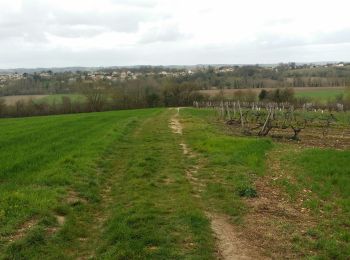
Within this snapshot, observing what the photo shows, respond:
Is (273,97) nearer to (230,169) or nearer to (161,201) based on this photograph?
(230,169)

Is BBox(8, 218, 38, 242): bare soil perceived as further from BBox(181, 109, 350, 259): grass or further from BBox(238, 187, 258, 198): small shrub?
BBox(238, 187, 258, 198): small shrub

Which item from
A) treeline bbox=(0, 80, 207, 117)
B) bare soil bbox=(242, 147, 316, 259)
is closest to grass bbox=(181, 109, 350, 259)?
bare soil bbox=(242, 147, 316, 259)

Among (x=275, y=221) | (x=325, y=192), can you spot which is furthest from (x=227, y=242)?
(x=325, y=192)

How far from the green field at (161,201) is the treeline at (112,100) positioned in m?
75.9

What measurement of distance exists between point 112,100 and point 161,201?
3580 inches

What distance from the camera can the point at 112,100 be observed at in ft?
329

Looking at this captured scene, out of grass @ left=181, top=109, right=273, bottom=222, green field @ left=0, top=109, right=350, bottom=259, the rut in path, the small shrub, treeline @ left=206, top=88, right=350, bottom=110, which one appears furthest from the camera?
treeline @ left=206, top=88, right=350, bottom=110

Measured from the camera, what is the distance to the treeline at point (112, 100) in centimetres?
9144

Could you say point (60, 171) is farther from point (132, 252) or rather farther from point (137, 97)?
point (137, 97)

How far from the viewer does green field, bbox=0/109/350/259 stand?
7746 mm

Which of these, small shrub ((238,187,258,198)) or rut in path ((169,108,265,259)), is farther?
small shrub ((238,187,258,198))

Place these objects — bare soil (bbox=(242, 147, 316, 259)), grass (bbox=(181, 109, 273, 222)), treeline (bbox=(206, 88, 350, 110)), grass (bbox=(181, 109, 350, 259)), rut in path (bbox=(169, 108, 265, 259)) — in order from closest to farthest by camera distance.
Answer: rut in path (bbox=(169, 108, 265, 259)) < bare soil (bbox=(242, 147, 316, 259)) < grass (bbox=(181, 109, 350, 259)) < grass (bbox=(181, 109, 273, 222)) < treeline (bbox=(206, 88, 350, 110))

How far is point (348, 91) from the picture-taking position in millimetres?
86438

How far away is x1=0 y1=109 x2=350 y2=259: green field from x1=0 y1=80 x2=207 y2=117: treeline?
75.9 metres
